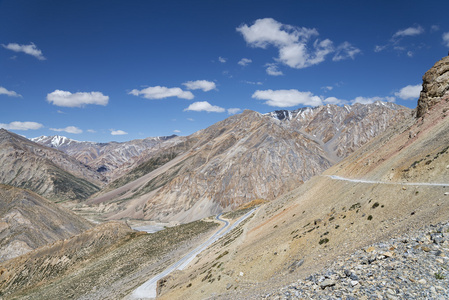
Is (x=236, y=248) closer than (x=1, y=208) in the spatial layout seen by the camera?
Yes

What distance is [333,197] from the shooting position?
35.6 metres

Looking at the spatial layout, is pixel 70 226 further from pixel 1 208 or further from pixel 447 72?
pixel 447 72

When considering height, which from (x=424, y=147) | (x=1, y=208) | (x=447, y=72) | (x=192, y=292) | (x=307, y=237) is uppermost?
(x=1, y=208)

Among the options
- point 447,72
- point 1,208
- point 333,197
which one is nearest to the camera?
point 333,197

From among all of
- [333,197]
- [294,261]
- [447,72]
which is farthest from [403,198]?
[447,72]

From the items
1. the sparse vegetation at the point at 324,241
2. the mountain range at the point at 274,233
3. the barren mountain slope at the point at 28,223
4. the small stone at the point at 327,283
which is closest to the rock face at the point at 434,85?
the mountain range at the point at 274,233

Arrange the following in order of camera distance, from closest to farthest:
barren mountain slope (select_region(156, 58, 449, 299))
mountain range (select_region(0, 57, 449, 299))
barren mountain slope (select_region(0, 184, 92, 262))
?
barren mountain slope (select_region(156, 58, 449, 299))
mountain range (select_region(0, 57, 449, 299))
barren mountain slope (select_region(0, 184, 92, 262))

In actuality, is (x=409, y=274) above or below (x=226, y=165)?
below

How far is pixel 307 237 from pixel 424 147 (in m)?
18.7

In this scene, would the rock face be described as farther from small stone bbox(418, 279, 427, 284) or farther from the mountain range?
small stone bbox(418, 279, 427, 284)

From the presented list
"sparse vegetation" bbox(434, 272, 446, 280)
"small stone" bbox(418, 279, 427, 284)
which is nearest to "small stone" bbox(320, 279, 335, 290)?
"small stone" bbox(418, 279, 427, 284)

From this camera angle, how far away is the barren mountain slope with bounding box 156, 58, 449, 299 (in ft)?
64.3

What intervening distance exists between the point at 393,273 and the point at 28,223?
104238mm

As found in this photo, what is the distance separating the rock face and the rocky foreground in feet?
134
